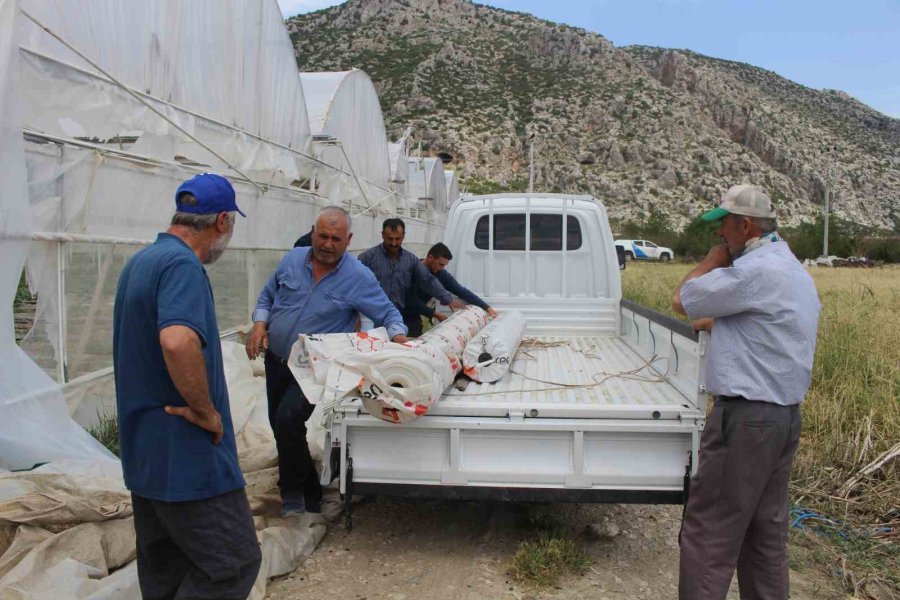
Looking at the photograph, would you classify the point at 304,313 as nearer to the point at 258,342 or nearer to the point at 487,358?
the point at 258,342

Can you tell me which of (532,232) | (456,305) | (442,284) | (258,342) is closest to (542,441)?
(258,342)

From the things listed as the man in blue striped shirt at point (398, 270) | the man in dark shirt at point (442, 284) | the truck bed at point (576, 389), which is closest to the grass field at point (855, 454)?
the truck bed at point (576, 389)

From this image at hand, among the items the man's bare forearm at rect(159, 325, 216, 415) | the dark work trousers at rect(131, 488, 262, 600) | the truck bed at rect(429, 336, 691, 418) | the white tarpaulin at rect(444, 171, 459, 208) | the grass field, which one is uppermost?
the white tarpaulin at rect(444, 171, 459, 208)

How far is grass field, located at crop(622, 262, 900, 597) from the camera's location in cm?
442

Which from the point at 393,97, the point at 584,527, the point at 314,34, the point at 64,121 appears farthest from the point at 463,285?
the point at 314,34

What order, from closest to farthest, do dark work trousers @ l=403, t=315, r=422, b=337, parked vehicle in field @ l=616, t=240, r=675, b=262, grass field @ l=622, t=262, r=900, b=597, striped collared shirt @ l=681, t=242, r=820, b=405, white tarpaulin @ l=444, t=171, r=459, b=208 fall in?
1. striped collared shirt @ l=681, t=242, r=820, b=405
2. grass field @ l=622, t=262, r=900, b=597
3. dark work trousers @ l=403, t=315, r=422, b=337
4. white tarpaulin @ l=444, t=171, r=459, b=208
5. parked vehicle in field @ l=616, t=240, r=675, b=262

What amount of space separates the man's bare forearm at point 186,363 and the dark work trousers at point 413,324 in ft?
14.2

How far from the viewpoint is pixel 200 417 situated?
7.67 feet

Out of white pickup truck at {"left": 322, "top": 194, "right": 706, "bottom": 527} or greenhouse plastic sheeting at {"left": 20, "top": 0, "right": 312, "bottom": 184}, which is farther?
greenhouse plastic sheeting at {"left": 20, "top": 0, "right": 312, "bottom": 184}

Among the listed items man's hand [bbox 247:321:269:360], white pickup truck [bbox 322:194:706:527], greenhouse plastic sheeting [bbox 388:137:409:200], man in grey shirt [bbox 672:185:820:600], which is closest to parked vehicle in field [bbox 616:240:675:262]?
greenhouse plastic sheeting [bbox 388:137:409:200]

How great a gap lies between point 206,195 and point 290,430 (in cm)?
213

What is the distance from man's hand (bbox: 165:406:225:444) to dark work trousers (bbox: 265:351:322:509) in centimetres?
183

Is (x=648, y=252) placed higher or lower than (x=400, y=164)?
lower

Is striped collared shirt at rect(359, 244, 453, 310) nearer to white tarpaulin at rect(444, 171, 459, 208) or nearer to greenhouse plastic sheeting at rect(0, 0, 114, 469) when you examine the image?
greenhouse plastic sheeting at rect(0, 0, 114, 469)
